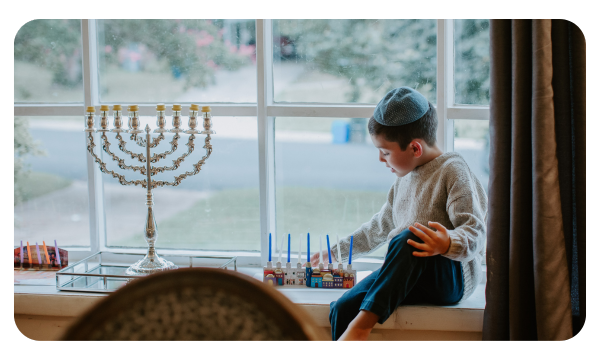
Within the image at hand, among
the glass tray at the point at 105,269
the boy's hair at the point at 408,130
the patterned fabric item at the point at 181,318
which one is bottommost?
the glass tray at the point at 105,269

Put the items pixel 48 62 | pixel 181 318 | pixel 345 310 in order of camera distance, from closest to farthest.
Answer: pixel 181 318
pixel 345 310
pixel 48 62

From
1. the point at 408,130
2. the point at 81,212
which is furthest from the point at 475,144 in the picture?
the point at 81,212

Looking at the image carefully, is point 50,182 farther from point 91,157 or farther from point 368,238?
point 368,238

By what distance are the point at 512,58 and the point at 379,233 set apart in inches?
26.4

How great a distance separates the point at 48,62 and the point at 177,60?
1.63ft

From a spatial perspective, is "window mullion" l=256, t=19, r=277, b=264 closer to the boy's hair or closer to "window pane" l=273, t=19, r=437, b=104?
"window pane" l=273, t=19, r=437, b=104

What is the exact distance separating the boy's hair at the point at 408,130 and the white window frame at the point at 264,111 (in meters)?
0.17

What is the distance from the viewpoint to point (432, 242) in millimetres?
1272

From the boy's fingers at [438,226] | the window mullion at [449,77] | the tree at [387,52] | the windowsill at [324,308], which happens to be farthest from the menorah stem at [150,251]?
the window mullion at [449,77]

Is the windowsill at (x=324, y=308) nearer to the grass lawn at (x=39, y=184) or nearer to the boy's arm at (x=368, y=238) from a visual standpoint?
the boy's arm at (x=368, y=238)

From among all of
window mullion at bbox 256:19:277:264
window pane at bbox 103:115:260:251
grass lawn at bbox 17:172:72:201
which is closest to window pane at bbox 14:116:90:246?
grass lawn at bbox 17:172:72:201

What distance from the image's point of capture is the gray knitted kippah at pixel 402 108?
1416mm

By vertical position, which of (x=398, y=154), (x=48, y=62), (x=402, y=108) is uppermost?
(x=48, y=62)
